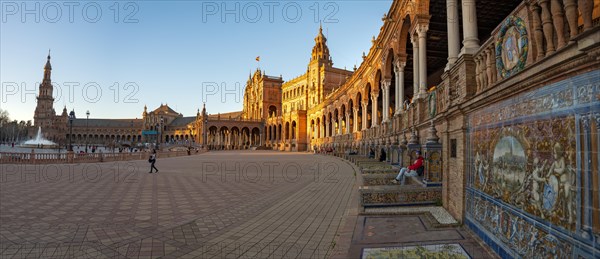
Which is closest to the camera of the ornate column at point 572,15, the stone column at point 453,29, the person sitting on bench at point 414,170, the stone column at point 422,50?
the ornate column at point 572,15

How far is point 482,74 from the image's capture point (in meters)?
5.07

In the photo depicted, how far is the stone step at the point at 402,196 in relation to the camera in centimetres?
716

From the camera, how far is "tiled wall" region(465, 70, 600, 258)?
254 cm

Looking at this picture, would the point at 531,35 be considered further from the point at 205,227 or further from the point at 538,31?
the point at 205,227

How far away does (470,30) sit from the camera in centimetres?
659

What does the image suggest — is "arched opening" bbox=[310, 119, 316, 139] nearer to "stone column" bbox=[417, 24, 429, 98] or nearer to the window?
"stone column" bbox=[417, 24, 429, 98]

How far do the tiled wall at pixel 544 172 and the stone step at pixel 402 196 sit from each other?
2.44m

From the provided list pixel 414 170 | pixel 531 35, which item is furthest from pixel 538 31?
pixel 414 170

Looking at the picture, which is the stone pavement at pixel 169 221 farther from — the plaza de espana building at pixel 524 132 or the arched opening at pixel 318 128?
the arched opening at pixel 318 128

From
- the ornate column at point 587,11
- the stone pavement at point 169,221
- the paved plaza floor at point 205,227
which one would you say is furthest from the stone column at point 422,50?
the ornate column at point 587,11

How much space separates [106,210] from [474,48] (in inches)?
353

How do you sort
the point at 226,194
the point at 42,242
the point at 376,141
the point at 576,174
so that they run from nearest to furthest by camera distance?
the point at 576,174 < the point at 42,242 < the point at 226,194 < the point at 376,141

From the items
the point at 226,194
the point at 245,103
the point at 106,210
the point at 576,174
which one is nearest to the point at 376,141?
the point at 226,194

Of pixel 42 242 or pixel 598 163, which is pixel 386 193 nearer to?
pixel 598 163
